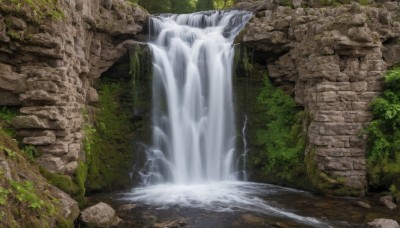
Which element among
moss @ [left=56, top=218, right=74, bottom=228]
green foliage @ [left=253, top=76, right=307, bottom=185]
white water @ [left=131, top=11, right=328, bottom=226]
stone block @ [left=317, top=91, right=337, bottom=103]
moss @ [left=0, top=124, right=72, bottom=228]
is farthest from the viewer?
white water @ [left=131, top=11, right=328, bottom=226]

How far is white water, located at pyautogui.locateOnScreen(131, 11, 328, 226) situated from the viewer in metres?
11.3

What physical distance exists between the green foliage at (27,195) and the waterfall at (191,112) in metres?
5.98

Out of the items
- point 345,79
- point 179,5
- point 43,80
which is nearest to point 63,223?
point 43,80

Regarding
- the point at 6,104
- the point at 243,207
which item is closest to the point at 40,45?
the point at 6,104

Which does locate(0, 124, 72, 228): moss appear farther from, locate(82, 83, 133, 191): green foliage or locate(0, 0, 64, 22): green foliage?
locate(82, 83, 133, 191): green foliage

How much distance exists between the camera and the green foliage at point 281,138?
1082 cm

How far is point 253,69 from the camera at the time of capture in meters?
13.0

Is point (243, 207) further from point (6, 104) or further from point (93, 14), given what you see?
point (93, 14)

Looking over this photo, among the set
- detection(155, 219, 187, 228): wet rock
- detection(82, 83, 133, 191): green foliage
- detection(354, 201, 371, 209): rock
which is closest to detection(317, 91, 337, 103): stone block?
detection(354, 201, 371, 209): rock

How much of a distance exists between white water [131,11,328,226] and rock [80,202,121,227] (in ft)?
10.1

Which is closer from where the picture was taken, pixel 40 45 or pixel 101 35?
pixel 40 45

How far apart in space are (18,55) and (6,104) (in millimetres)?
1084

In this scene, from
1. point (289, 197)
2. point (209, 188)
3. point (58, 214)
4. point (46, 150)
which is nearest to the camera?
point (58, 214)

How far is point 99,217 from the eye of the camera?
6.85m
